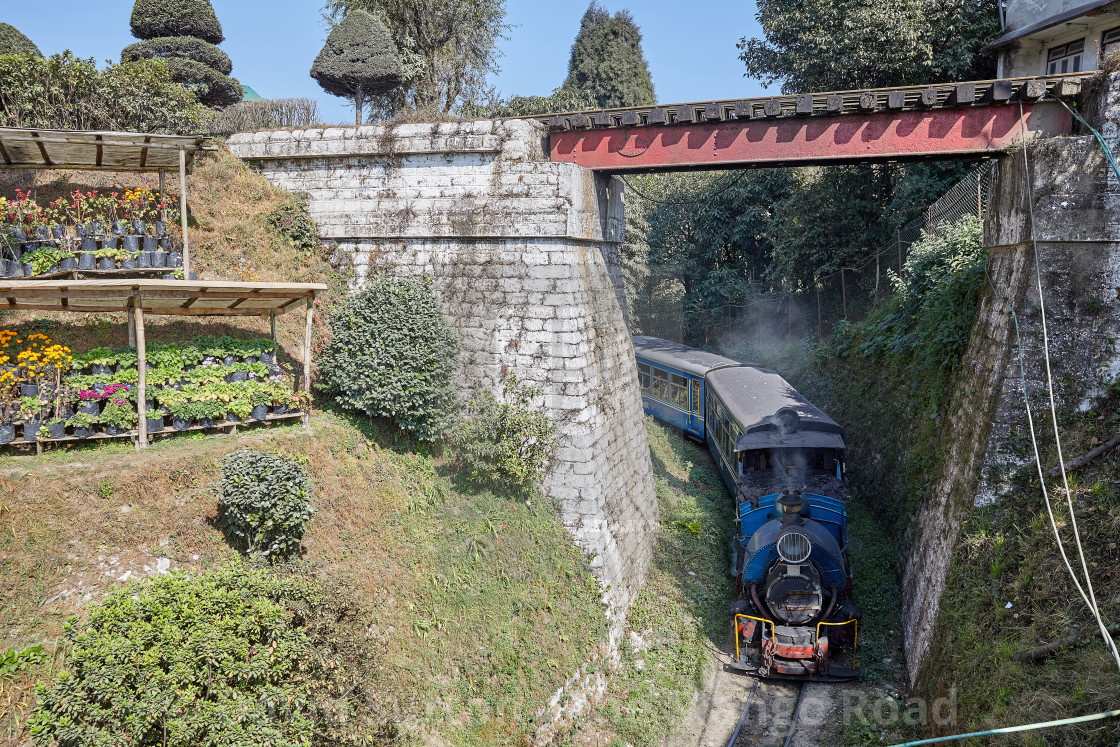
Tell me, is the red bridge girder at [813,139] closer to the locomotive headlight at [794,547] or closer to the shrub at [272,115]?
the locomotive headlight at [794,547]

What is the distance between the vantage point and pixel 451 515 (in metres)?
10.5

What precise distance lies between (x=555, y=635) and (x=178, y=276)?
814cm

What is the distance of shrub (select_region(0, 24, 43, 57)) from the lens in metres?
14.8

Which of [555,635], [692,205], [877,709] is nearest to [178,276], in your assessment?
[555,635]

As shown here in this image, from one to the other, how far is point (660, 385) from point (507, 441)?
9.14 m

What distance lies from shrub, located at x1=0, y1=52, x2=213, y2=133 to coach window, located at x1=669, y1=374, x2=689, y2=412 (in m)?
12.3

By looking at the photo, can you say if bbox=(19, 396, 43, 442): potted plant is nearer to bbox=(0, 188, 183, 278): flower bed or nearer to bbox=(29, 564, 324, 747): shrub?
bbox=(0, 188, 183, 278): flower bed

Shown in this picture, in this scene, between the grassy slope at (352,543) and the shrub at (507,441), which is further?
the shrub at (507,441)

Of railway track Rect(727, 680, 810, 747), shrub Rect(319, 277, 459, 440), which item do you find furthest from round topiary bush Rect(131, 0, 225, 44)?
railway track Rect(727, 680, 810, 747)

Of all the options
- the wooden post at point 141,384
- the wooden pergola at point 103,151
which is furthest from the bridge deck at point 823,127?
the wooden post at point 141,384

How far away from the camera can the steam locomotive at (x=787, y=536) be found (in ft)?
31.9

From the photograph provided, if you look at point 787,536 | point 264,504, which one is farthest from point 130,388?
point 787,536

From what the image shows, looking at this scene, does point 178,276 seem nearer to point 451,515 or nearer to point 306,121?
point 451,515

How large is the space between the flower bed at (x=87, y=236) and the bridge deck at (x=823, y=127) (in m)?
6.60
